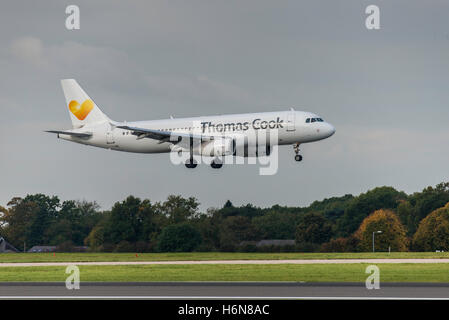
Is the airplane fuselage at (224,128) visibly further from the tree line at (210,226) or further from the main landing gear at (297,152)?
the tree line at (210,226)

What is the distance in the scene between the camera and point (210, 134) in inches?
2955

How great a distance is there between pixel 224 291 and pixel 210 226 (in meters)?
49.2

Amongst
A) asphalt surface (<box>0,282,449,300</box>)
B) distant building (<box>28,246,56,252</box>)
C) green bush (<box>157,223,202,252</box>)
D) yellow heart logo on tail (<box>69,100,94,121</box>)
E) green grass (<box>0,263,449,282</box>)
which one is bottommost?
asphalt surface (<box>0,282,449,300</box>)

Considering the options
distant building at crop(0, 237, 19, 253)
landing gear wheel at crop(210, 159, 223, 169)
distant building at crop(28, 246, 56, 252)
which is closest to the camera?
landing gear wheel at crop(210, 159, 223, 169)

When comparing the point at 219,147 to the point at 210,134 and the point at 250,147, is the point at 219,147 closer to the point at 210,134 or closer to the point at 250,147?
the point at 250,147

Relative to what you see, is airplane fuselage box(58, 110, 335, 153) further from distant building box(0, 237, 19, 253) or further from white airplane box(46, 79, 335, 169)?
distant building box(0, 237, 19, 253)

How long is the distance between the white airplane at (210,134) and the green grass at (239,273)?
12672mm

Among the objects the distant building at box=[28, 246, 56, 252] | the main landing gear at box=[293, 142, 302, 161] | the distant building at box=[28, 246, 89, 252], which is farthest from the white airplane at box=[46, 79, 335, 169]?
the distant building at box=[28, 246, 56, 252]

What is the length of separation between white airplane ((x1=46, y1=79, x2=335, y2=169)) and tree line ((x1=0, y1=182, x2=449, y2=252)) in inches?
553

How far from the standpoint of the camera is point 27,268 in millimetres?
69625

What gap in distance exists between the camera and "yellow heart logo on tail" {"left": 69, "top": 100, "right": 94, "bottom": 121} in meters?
87.9
